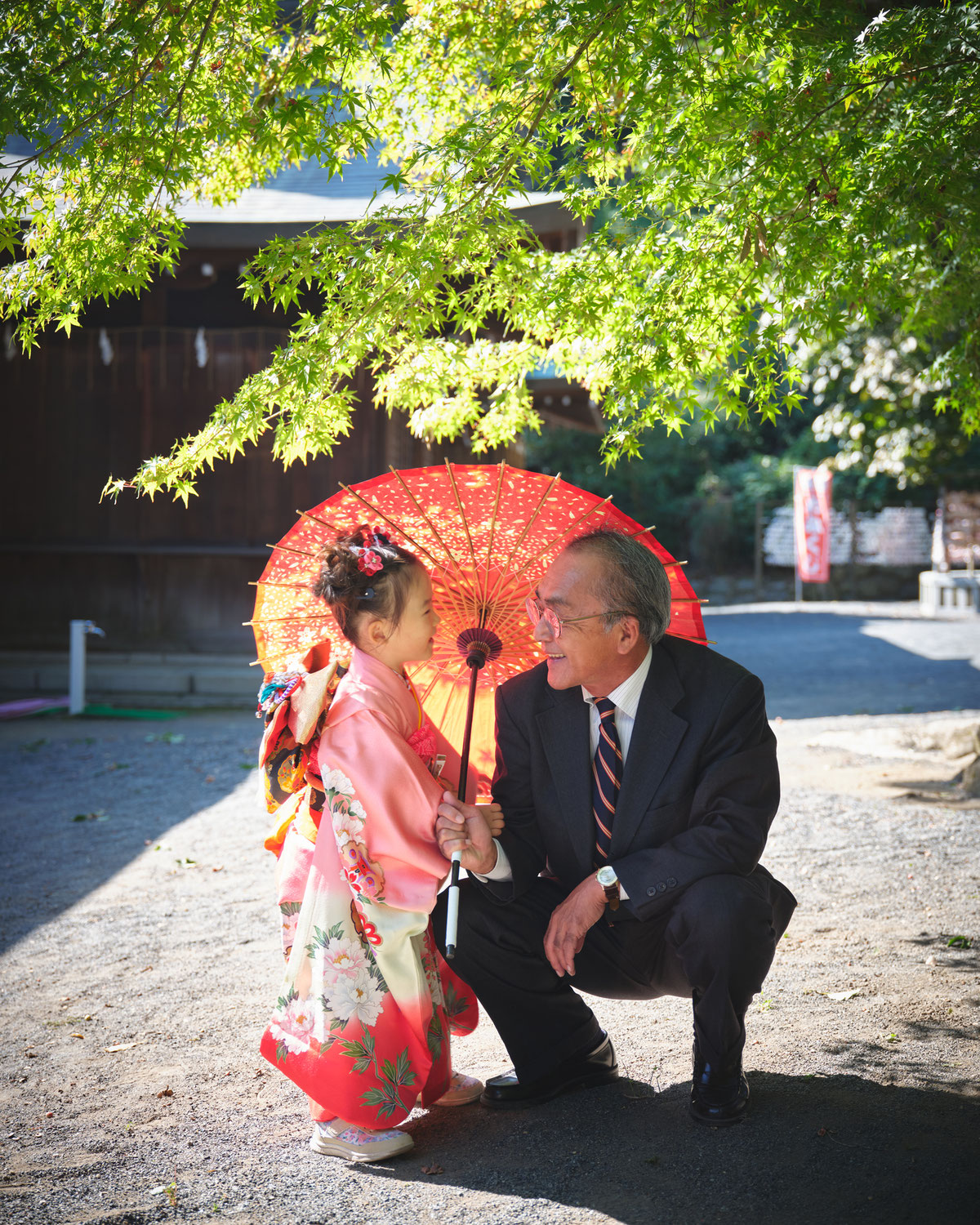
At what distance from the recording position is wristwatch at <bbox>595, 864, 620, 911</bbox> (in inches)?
93.4

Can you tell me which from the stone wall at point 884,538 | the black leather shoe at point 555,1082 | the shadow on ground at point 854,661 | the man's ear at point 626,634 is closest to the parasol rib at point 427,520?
the man's ear at point 626,634

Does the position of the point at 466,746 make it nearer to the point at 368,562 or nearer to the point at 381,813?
the point at 381,813

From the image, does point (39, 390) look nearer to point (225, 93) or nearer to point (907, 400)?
point (225, 93)

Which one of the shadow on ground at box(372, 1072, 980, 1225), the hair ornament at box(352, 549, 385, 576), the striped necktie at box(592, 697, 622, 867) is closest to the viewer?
the shadow on ground at box(372, 1072, 980, 1225)

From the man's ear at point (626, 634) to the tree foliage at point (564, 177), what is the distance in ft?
2.36

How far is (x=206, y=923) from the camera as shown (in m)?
4.09

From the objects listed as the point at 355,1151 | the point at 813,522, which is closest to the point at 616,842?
the point at 355,1151

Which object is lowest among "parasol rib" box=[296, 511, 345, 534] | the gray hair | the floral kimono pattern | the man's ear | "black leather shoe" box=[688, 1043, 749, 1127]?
"black leather shoe" box=[688, 1043, 749, 1127]

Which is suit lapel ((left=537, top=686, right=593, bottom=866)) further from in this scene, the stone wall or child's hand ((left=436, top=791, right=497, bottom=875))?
the stone wall

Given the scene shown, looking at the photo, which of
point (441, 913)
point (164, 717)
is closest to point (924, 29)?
point (441, 913)

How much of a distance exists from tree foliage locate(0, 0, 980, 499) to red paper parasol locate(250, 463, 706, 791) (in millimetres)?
352

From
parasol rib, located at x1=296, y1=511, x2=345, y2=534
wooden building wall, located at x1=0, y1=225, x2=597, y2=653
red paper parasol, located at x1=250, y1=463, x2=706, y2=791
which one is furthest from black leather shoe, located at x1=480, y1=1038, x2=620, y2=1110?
wooden building wall, located at x1=0, y1=225, x2=597, y2=653

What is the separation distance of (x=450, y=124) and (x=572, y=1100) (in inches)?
138

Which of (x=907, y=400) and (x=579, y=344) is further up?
(x=907, y=400)
